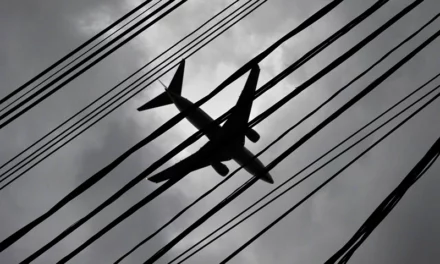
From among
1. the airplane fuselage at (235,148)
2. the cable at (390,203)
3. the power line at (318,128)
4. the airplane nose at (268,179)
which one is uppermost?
the airplane fuselage at (235,148)

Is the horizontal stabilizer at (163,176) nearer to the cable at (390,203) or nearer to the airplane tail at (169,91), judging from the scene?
the airplane tail at (169,91)

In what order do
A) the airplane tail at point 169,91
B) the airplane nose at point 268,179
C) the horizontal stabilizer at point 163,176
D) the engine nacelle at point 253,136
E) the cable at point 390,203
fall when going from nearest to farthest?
the cable at point 390,203 → the airplane nose at point 268,179 → the engine nacelle at point 253,136 → the horizontal stabilizer at point 163,176 → the airplane tail at point 169,91

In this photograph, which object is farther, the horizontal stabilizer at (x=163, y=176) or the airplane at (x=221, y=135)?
the horizontal stabilizer at (x=163, y=176)

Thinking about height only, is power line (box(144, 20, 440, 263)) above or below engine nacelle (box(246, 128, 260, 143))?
below

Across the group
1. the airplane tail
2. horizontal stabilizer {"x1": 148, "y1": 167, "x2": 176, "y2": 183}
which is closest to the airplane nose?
horizontal stabilizer {"x1": 148, "y1": 167, "x2": 176, "y2": 183}

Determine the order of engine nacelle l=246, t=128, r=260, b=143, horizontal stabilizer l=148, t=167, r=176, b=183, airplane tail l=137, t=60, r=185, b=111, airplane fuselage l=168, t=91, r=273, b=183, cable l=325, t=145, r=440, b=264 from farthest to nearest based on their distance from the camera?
airplane tail l=137, t=60, r=185, b=111
horizontal stabilizer l=148, t=167, r=176, b=183
engine nacelle l=246, t=128, r=260, b=143
airplane fuselage l=168, t=91, r=273, b=183
cable l=325, t=145, r=440, b=264

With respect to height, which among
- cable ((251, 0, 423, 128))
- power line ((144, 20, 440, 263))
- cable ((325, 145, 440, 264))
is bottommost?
cable ((325, 145, 440, 264))

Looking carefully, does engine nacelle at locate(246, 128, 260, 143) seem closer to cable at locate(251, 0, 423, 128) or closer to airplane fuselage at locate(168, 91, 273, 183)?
airplane fuselage at locate(168, 91, 273, 183)

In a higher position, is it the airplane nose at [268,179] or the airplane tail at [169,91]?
the airplane tail at [169,91]

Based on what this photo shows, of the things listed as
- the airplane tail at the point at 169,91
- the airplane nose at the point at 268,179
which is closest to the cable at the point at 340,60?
the airplane nose at the point at 268,179

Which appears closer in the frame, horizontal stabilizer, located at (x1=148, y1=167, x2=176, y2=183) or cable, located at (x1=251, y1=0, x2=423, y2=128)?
cable, located at (x1=251, y1=0, x2=423, y2=128)

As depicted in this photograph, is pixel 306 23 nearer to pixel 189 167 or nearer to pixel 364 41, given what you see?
pixel 364 41
